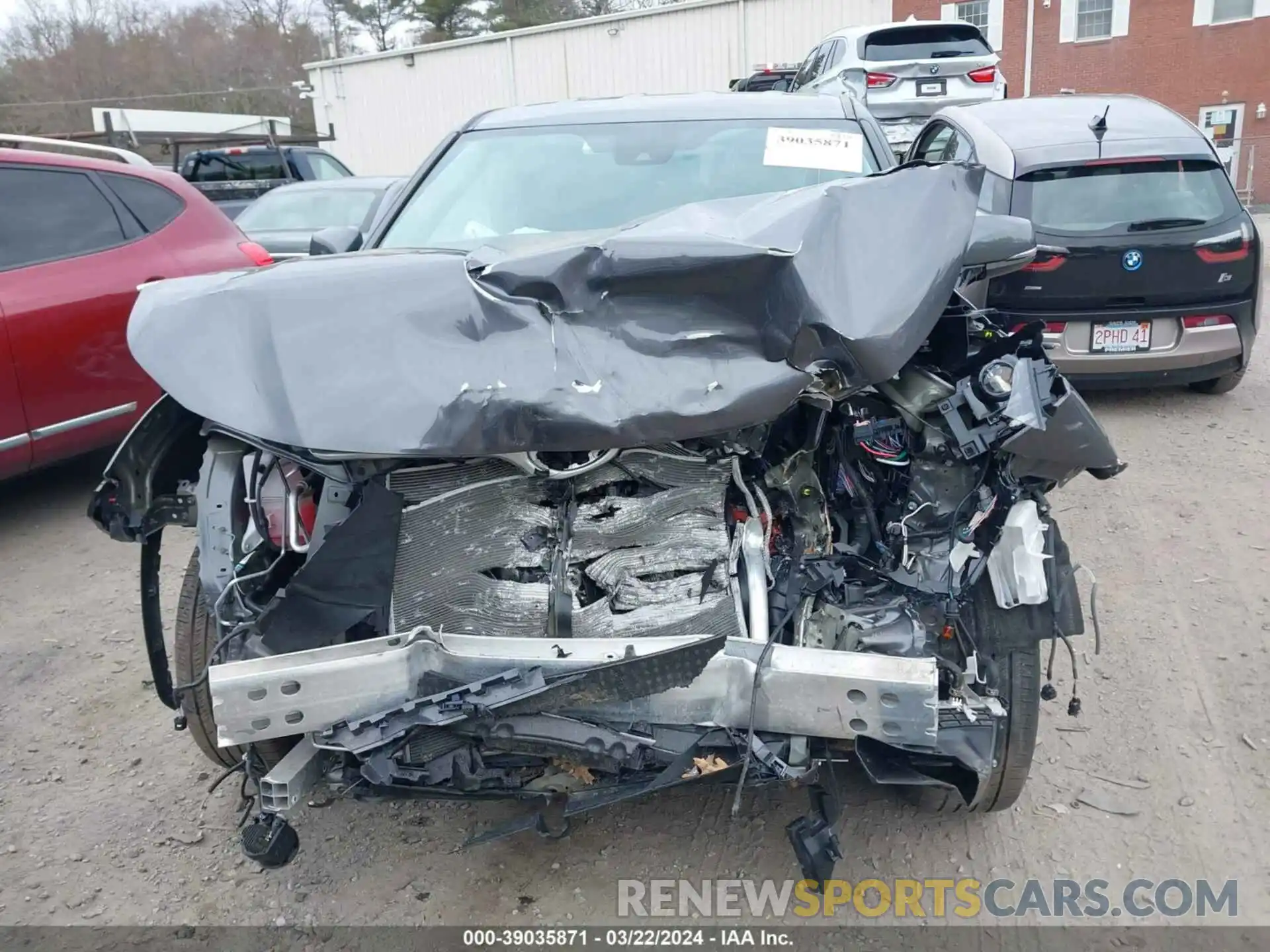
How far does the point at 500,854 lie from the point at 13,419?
331 centimetres

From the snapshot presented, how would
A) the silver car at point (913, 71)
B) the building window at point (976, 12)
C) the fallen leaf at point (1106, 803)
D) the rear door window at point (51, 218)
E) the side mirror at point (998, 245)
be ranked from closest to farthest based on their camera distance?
the side mirror at point (998, 245) < the fallen leaf at point (1106, 803) < the rear door window at point (51, 218) < the silver car at point (913, 71) < the building window at point (976, 12)

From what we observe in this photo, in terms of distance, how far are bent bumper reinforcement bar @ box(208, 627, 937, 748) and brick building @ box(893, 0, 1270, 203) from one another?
955 inches

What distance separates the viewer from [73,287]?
15.3ft

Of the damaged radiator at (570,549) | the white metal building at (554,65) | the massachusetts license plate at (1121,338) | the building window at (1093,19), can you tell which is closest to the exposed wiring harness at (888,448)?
the damaged radiator at (570,549)

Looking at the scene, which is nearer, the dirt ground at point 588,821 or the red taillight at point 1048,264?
the dirt ground at point 588,821

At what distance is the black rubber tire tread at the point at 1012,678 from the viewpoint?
7.59 feet

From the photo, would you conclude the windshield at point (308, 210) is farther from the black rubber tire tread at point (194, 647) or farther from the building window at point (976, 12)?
the building window at point (976, 12)

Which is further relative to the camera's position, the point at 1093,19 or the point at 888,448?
the point at 1093,19

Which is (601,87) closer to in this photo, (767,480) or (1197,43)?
(1197,43)

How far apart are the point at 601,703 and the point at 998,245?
1.53m

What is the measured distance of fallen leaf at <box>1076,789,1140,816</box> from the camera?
2658 mm

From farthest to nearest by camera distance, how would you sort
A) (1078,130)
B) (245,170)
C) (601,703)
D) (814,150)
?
1. (245,170)
2. (1078,130)
3. (814,150)
4. (601,703)

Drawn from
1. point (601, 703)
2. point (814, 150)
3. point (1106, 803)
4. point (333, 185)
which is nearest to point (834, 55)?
point (333, 185)

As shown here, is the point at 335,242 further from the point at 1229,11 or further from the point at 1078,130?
the point at 1229,11
